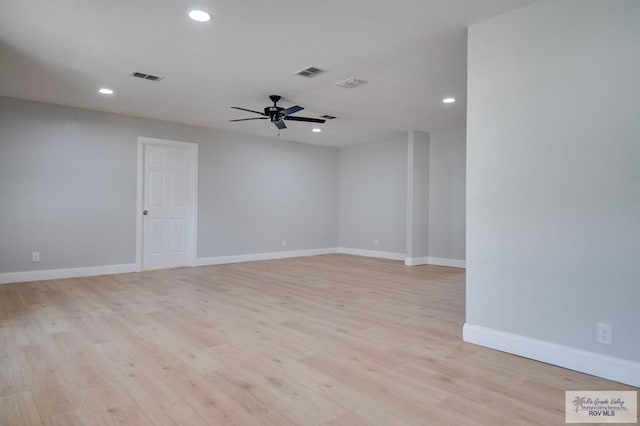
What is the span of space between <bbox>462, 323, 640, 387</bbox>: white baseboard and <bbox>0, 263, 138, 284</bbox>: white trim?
17.7ft

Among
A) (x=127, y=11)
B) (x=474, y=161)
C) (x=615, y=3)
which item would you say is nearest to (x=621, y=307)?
(x=474, y=161)

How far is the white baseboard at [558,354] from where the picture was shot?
2.19 meters

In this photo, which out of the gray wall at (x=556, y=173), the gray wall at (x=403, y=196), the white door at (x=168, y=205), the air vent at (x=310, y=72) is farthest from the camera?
the gray wall at (x=403, y=196)

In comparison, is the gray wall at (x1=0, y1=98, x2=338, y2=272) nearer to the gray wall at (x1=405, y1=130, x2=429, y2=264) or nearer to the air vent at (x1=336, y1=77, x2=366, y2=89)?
the gray wall at (x1=405, y1=130, x2=429, y2=264)

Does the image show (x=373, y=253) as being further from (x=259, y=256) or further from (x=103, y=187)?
(x=103, y=187)

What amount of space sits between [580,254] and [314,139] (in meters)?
6.26

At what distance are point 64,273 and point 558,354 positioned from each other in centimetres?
629

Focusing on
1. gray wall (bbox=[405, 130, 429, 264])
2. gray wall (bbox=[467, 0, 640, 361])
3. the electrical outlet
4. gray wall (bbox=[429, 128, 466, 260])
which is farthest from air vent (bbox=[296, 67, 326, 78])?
gray wall (bbox=[429, 128, 466, 260])

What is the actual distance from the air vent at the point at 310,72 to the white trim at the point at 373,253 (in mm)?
4806

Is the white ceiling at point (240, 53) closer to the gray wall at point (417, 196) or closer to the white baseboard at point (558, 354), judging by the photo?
the gray wall at point (417, 196)

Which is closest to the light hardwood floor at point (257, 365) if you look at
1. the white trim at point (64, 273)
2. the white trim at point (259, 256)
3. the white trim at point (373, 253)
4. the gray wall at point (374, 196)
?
the white trim at point (64, 273)

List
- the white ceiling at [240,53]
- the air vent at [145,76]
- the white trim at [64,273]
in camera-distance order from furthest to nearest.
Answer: the white trim at [64,273] → the air vent at [145,76] → the white ceiling at [240,53]

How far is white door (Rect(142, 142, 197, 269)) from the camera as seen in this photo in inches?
249

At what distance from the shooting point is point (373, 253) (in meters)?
8.36
